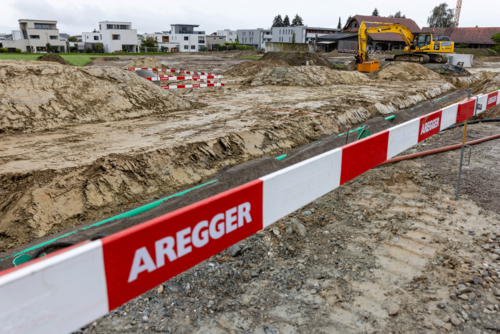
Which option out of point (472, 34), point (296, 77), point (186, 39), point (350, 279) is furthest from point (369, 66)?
point (186, 39)

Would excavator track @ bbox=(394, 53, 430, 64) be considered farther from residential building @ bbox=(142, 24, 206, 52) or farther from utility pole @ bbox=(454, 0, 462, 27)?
utility pole @ bbox=(454, 0, 462, 27)

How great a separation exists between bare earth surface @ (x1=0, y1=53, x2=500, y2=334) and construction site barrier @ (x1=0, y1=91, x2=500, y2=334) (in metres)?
1.49

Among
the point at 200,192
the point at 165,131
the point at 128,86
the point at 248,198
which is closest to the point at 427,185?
the point at 200,192

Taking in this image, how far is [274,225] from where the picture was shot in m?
4.75

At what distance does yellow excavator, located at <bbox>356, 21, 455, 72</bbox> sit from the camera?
81.1 ft

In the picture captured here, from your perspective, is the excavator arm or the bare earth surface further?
the excavator arm

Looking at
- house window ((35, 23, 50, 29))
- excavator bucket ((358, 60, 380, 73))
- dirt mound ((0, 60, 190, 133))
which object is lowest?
dirt mound ((0, 60, 190, 133))

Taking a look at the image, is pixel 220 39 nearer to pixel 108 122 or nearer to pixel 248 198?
pixel 108 122

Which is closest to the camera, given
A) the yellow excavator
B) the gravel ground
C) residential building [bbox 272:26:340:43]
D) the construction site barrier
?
the construction site barrier

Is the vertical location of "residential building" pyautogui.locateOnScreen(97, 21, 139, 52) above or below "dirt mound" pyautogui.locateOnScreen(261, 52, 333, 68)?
above

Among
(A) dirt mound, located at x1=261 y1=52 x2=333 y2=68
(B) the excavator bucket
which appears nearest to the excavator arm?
(B) the excavator bucket

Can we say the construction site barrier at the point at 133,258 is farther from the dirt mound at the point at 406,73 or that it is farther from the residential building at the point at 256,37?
the residential building at the point at 256,37

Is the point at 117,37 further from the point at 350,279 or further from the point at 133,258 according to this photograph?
the point at 133,258

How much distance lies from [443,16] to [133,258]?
101557 mm
